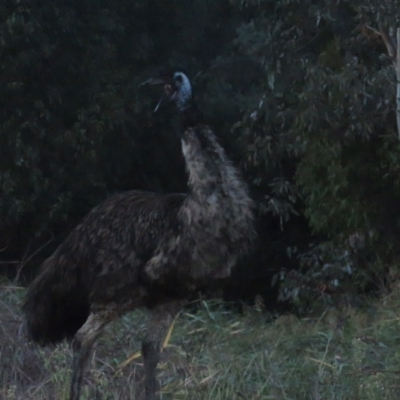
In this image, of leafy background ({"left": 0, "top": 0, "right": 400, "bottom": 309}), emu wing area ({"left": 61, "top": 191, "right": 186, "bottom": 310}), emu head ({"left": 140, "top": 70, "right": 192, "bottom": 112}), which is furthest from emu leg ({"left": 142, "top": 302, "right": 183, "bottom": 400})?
leafy background ({"left": 0, "top": 0, "right": 400, "bottom": 309})

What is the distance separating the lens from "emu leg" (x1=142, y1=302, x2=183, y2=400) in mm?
6656

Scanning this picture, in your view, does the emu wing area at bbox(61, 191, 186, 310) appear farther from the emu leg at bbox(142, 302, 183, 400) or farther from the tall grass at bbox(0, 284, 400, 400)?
the tall grass at bbox(0, 284, 400, 400)

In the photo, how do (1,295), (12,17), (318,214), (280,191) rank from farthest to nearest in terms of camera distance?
1. (12,17)
2. (318,214)
3. (280,191)
4. (1,295)

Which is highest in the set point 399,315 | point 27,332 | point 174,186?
point 27,332

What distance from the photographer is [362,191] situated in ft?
37.0

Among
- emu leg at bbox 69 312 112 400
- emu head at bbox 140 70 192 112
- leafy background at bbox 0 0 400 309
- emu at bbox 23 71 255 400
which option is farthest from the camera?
leafy background at bbox 0 0 400 309

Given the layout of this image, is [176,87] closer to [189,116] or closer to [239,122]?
[189,116]

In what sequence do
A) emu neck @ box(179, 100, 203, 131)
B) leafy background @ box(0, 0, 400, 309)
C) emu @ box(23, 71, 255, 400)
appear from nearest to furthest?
emu @ box(23, 71, 255, 400)
emu neck @ box(179, 100, 203, 131)
leafy background @ box(0, 0, 400, 309)

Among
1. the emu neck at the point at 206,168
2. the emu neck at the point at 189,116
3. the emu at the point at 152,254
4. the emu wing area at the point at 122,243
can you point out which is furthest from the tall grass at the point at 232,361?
the emu neck at the point at 189,116

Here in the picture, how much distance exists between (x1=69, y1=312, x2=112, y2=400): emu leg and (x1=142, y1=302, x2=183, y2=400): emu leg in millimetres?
308

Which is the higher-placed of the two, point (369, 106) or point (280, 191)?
point (369, 106)

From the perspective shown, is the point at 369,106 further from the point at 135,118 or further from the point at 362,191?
the point at 135,118

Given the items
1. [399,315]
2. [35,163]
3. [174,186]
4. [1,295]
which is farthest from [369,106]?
[174,186]

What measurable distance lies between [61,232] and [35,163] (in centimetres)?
121
